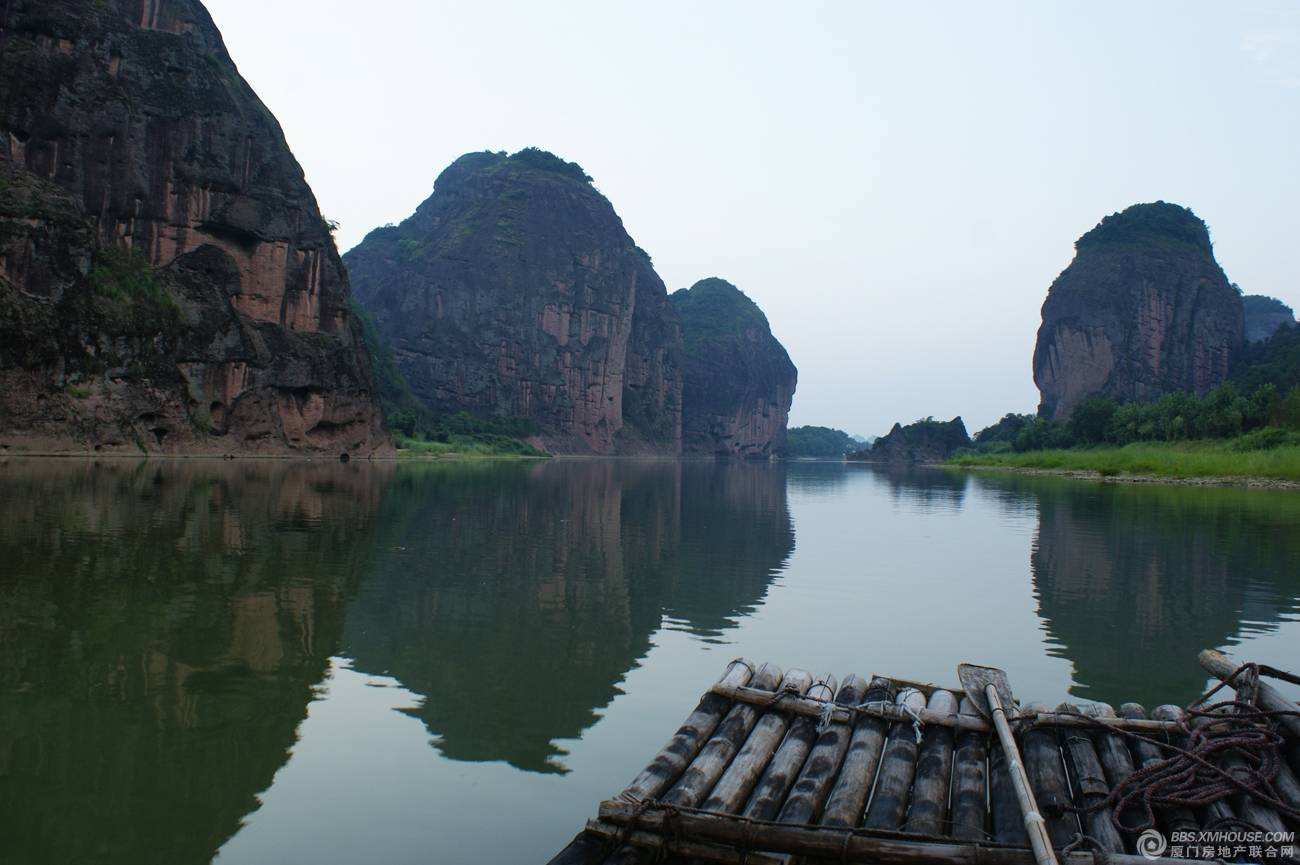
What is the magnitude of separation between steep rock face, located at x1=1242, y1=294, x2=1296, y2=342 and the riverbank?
129 metres

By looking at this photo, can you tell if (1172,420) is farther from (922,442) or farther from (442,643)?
(442,643)

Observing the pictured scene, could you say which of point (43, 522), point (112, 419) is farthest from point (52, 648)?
point (112, 419)

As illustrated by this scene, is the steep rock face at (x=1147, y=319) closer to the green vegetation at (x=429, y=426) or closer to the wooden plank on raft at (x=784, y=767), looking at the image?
the green vegetation at (x=429, y=426)

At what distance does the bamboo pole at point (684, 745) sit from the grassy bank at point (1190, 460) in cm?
5935

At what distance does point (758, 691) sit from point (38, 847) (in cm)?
460

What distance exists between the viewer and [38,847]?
201 inches

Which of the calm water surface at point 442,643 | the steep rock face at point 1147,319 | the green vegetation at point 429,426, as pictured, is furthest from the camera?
the steep rock face at point 1147,319

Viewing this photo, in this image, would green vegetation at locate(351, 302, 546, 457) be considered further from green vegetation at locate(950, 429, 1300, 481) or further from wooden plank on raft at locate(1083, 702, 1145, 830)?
wooden plank on raft at locate(1083, 702, 1145, 830)

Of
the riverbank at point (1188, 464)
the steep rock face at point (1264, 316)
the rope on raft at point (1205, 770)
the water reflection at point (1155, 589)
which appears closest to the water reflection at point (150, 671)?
the rope on raft at point (1205, 770)

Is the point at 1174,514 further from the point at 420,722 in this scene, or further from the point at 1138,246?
the point at 1138,246

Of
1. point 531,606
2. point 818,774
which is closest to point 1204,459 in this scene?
point 531,606

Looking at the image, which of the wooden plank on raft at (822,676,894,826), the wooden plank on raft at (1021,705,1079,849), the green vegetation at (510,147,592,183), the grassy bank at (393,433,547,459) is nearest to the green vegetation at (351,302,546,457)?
the grassy bank at (393,433,547,459)

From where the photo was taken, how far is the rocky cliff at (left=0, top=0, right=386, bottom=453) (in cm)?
4641

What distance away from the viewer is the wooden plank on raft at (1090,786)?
4895 millimetres
